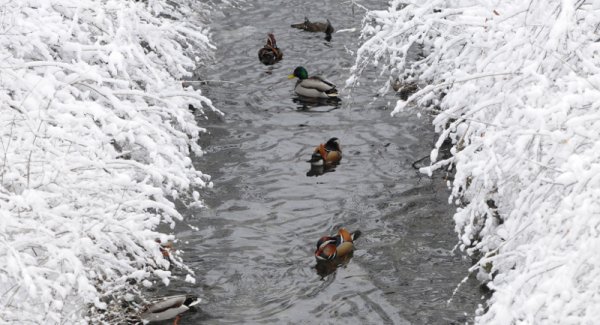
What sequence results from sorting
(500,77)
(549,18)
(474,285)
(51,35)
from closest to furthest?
(549,18)
(500,77)
(51,35)
(474,285)

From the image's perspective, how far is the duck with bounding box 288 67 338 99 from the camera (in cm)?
1888

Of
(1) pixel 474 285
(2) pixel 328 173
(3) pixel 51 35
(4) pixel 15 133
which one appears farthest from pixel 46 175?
(2) pixel 328 173

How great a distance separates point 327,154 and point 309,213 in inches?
77.3

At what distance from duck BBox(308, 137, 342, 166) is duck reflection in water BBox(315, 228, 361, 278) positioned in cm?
294

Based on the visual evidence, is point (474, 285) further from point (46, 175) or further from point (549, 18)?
point (46, 175)

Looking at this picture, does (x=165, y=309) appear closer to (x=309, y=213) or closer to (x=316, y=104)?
(x=309, y=213)

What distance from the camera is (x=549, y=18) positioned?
9328mm

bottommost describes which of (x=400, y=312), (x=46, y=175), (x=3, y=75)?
(x=400, y=312)

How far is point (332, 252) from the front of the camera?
12.8 meters

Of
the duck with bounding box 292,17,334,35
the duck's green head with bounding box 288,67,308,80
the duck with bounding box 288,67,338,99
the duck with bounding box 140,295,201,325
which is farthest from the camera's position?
the duck with bounding box 292,17,334,35

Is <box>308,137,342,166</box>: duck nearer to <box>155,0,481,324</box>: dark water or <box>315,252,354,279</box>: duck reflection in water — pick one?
<box>155,0,481,324</box>: dark water

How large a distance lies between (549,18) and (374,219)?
5.63 metres

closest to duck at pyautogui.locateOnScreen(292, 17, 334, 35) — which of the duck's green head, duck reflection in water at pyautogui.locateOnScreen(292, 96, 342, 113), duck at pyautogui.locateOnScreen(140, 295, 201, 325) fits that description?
the duck's green head

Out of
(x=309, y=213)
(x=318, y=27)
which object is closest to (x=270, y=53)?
(x=318, y=27)
